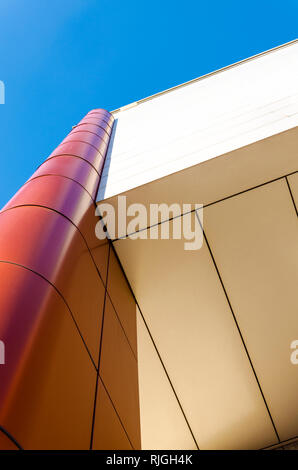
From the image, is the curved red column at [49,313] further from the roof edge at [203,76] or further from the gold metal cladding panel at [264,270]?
the roof edge at [203,76]

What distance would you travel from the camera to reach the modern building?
11.2 feet

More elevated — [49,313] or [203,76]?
[203,76]

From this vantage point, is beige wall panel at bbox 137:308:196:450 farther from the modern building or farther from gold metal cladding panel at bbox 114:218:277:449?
gold metal cladding panel at bbox 114:218:277:449

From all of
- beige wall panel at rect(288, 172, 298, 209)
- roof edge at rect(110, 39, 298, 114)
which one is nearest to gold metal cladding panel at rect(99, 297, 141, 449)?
beige wall panel at rect(288, 172, 298, 209)

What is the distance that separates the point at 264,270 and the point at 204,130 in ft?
8.27

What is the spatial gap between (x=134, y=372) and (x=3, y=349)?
2955 mm

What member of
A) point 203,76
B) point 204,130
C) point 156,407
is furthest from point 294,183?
point 203,76

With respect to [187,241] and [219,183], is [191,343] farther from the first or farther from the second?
[219,183]

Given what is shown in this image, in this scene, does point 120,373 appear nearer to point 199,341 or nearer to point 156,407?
point 199,341

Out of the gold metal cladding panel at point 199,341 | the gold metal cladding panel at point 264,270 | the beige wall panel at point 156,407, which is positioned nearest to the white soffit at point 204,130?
the gold metal cladding panel at point 264,270

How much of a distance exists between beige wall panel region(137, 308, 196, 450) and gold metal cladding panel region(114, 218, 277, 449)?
0.13 meters

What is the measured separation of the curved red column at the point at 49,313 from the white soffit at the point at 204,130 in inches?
50.2

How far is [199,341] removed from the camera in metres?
6.04

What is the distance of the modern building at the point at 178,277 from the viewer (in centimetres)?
341
